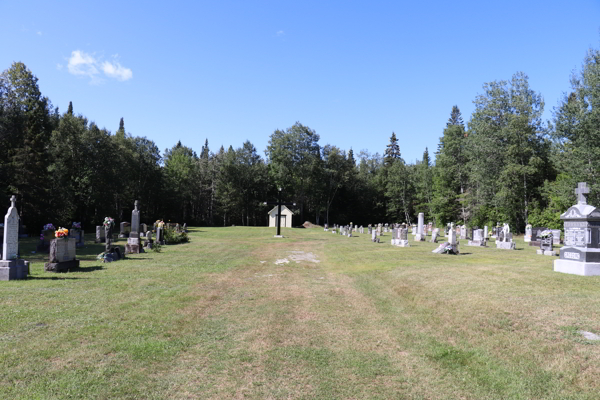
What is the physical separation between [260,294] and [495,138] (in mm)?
37667

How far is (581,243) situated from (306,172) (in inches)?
2094

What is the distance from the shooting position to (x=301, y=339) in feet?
19.1

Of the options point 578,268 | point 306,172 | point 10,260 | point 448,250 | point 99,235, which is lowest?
point 99,235

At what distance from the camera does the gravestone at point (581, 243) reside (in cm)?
1070

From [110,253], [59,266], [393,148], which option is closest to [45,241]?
[110,253]

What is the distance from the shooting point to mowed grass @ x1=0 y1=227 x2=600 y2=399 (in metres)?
4.20

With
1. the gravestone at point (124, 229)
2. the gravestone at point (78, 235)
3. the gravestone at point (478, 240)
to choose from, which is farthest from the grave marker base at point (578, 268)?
the gravestone at point (124, 229)

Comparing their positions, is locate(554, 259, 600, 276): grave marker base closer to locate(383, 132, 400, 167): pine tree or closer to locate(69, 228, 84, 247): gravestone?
locate(69, 228, 84, 247): gravestone

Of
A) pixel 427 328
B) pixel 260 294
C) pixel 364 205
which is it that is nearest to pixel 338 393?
pixel 427 328

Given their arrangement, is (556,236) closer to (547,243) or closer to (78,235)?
(547,243)

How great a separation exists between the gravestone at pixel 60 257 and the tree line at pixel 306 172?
21235 mm

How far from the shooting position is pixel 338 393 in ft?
13.5

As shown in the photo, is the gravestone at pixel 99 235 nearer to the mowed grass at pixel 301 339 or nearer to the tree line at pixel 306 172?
the tree line at pixel 306 172

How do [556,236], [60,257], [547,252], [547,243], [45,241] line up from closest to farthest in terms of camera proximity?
[60,257] < [547,252] < [547,243] < [45,241] < [556,236]
